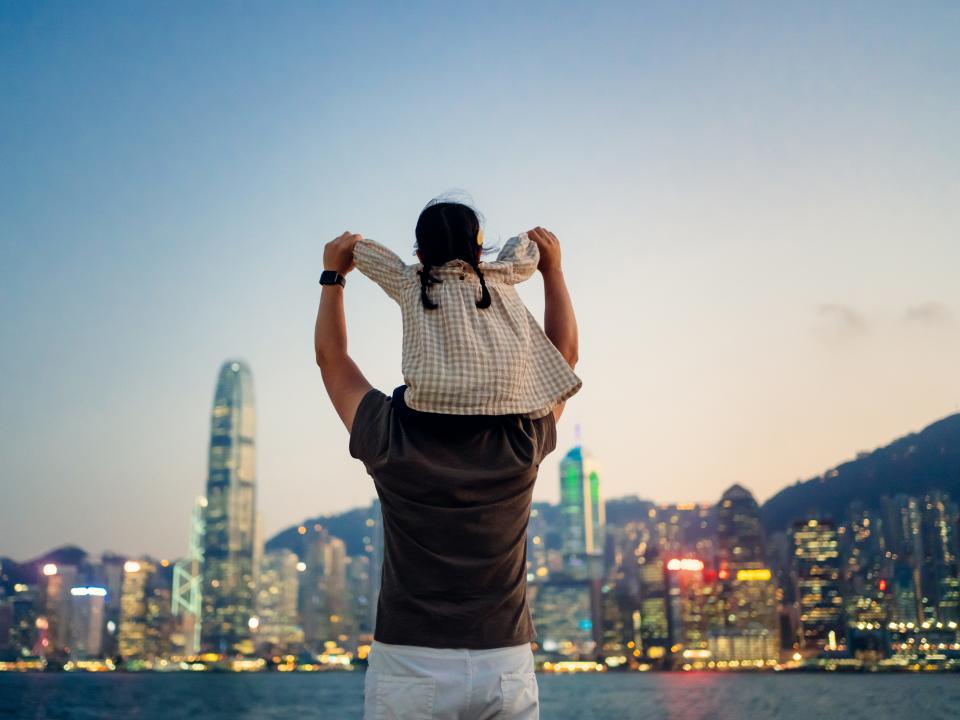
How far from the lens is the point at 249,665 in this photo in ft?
452

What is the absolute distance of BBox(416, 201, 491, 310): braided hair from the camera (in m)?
1.63

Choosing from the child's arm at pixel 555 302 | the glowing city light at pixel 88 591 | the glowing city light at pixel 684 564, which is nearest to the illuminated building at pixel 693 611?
the glowing city light at pixel 684 564

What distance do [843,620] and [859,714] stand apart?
59121mm

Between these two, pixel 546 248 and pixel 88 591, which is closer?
pixel 546 248

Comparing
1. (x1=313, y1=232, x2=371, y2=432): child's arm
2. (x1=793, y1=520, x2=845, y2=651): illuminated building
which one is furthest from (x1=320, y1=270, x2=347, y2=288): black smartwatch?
(x1=793, y1=520, x2=845, y2=651): illuminated building

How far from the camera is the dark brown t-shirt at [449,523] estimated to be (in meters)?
1.53

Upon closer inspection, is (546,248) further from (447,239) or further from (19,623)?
(19,623)

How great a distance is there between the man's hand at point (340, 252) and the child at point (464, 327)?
2.2 inches

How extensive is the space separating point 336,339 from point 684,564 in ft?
445

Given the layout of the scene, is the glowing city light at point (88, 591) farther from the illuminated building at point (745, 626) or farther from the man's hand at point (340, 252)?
the man's hand at point (340, 252)

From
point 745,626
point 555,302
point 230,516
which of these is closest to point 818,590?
point 745,626

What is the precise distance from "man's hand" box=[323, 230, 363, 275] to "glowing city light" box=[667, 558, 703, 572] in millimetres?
134394

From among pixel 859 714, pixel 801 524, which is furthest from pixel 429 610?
pixel 801 524

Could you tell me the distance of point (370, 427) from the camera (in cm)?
161
